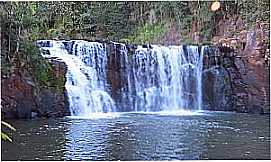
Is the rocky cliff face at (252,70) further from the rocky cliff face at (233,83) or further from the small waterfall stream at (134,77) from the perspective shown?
the small waterfall stream at (134,77)

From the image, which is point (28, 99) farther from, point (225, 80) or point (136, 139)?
point (225, 80)

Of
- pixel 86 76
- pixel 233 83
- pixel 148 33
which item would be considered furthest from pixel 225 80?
pixel 148 33

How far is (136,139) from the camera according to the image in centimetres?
390

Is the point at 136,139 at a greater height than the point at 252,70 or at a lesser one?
lesser

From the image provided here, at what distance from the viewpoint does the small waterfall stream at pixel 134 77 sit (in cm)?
650

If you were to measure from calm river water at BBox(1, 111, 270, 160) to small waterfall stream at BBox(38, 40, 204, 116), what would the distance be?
1150 millimetres

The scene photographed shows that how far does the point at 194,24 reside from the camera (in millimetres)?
9609

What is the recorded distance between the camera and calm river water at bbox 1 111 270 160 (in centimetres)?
325

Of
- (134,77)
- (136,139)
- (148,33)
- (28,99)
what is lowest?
(136,139)

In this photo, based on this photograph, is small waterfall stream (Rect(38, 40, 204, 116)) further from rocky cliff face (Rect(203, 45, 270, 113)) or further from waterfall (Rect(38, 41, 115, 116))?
rocky cliff face (Rect(203, 45, 270, 113))

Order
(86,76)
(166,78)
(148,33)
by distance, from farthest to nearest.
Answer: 1. (148,33)
2. (166,78)
3. (86,76)

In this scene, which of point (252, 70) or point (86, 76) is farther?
point (252, 70)

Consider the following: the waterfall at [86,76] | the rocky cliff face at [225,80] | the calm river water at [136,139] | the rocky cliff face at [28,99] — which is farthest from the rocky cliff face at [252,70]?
the rocky cliff face at [28,99]

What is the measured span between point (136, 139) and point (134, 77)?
3.21 meters
